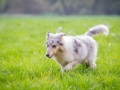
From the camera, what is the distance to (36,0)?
149 feet

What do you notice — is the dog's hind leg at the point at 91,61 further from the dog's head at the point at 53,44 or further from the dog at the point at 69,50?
the dog's head at the point at 53,44

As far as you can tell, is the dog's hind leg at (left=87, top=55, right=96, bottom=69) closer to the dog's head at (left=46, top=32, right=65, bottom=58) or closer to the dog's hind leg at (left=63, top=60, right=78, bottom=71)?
the dog's hind leg at (left=63, top=60, right=78, bottom=71)

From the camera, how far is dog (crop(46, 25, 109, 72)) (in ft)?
16.4

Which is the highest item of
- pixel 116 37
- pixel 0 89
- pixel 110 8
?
pixel 110 8

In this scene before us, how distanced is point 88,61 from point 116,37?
526 cm

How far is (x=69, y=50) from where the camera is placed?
203 inches

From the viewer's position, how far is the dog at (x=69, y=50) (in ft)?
16.4

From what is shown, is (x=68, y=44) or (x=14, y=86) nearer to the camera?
(x=14, y=86)

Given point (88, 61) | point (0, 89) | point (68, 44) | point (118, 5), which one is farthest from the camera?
point (118, 5)

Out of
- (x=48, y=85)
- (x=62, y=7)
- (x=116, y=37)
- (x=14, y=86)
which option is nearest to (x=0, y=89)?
(x=14, y=86)

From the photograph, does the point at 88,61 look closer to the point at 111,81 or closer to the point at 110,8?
the point at 111,81

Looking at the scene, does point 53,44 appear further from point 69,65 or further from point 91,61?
point 91,61

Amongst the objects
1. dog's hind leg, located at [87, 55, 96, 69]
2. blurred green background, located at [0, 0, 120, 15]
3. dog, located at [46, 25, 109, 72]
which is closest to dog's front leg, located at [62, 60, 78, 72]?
dog, located at [46, 25, 109, 72]

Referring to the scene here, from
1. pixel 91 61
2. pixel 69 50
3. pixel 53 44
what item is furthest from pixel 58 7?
pixel 53 44
